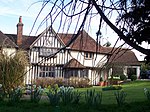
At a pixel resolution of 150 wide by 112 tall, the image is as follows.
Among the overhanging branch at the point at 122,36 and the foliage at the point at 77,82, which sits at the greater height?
the overhanging branch at the point at 122,36

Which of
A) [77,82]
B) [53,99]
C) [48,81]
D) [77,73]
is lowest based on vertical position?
[77,82]

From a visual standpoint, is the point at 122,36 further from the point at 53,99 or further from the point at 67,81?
the point at 67,81

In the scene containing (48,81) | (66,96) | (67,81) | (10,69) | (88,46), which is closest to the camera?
(88,46)

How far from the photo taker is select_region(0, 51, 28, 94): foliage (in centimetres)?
1830

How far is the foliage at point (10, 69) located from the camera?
18.3 metres

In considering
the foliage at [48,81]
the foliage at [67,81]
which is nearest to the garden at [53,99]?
the foliage at [48,81]

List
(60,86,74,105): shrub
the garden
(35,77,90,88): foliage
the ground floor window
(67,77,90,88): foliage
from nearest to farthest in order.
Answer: the garden → (60,86,74,105): shrub → (35,77,90,88): foliage → (67,77,90,88): foliage → the ground floor window

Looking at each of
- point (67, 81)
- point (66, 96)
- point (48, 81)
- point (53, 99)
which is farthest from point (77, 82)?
point (53, 99)

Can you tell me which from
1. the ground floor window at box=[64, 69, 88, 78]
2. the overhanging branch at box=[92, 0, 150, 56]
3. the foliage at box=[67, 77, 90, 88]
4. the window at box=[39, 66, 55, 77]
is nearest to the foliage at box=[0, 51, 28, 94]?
the overhanging branch at box=[92, 0, 150, 56]

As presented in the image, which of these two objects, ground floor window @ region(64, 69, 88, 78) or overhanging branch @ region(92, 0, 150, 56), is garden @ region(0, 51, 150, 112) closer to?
overhanging branch @ region(92, 0, 150, 56)

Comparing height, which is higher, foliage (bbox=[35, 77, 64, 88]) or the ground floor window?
the ground floor window

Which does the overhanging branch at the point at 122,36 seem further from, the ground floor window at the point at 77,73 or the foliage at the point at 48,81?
the ground floor window at the point at 77,73

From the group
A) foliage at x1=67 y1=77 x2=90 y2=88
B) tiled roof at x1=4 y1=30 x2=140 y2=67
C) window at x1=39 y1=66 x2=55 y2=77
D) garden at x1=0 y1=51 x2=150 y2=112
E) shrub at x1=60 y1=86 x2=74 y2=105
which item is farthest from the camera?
window at x1=39 y1=66 x2=55 y2=77

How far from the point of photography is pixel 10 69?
18766 mm
